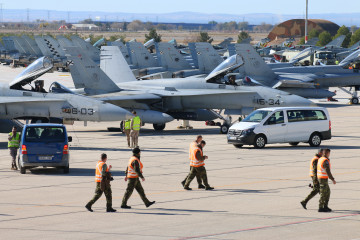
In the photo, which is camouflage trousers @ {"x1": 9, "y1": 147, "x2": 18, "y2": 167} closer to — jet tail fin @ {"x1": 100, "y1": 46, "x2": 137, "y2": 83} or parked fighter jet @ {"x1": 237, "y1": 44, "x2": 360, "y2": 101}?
jet tail fin @ {"x1": 100, "y1": 46, "x2": 137, "y2": 83}

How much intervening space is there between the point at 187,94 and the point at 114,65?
818 centimetres

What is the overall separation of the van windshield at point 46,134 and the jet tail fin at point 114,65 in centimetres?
1905

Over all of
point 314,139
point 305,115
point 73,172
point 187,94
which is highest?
point 187,94

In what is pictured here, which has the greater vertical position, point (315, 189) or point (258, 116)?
point (258, 116)

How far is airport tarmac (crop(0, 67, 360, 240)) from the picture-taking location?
47.5 feet

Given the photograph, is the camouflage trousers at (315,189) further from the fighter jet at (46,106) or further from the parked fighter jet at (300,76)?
the parked fighter jet at (300,76)

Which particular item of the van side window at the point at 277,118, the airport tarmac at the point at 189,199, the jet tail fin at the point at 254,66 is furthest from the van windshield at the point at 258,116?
the jet tail fin at the point at 254,66

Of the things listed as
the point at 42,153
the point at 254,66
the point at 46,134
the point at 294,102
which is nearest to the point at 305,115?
the point at 294,102

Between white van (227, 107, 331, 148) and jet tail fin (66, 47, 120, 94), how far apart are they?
994 centimetres

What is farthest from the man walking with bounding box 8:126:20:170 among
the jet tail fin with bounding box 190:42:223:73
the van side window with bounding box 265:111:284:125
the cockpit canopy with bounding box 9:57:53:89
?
the jet tail fin with bounding box 190:42:223:73

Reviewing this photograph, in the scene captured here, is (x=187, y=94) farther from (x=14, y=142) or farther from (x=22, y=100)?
(x=14, y=142)

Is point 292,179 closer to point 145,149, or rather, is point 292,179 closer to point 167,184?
point 167,184

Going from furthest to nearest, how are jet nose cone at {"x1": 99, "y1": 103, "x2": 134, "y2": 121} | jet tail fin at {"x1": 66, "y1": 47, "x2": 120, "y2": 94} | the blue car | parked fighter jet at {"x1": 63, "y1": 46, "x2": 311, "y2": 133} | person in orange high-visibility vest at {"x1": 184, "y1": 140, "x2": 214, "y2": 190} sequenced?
jet tail fin at {"x1": 66, "y1": 47, "x2": 120, "y2": 94}, parked fighter jet at {"x1": 63, "y1": 46, "x2": 311, "y2": 133}, jet nose cone at {"x1": 99, "y1": 103, "x2": 134, "y2": 121}, the blue car, person in orange high-visibility vest at {"x1": 184, "y1": 140, "x2": 214, "y2": 190}

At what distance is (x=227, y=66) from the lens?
3600 cm
